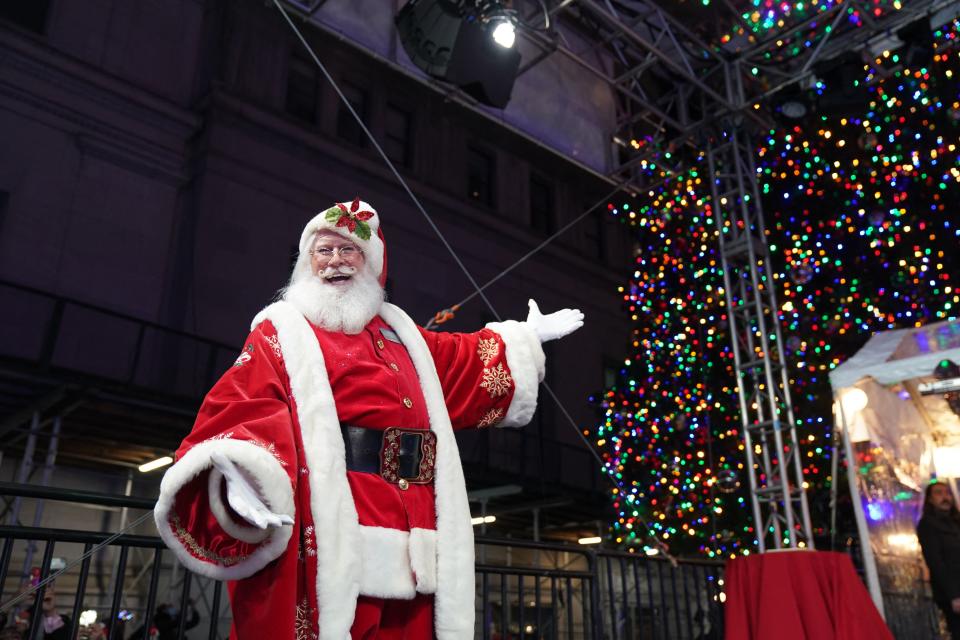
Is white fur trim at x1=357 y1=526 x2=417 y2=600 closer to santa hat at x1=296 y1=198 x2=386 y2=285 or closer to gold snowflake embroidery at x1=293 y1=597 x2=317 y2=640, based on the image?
gold snowflake embroidery at x1=293 y1=597 x2=317 y2=640

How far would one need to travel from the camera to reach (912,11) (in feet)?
25.1

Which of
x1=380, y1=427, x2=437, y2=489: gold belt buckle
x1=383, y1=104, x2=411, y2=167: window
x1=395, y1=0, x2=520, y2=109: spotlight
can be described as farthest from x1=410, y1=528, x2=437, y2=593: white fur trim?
x1=383, y1=104, x2=411, y2=167: window

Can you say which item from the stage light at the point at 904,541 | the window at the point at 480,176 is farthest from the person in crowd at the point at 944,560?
the window at the point at 480,176

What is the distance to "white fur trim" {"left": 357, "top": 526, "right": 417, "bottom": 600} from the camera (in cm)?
191

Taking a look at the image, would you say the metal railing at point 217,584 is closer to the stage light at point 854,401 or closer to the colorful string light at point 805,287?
the stage light at point 854,401

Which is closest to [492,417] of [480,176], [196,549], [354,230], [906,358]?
[354,230]

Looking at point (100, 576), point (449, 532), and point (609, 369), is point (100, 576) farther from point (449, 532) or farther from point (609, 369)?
point (449, 532)

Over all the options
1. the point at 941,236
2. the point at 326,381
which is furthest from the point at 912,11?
the point at 326,381

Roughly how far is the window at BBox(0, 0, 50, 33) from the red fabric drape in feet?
32.3

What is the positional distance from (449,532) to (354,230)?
3.43ft

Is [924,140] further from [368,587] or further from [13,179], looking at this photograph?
[13,179]

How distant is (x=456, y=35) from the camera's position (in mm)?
7375

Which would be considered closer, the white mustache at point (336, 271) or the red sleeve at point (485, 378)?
the white mustache at point (336, 271)

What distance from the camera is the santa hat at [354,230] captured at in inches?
99.0
